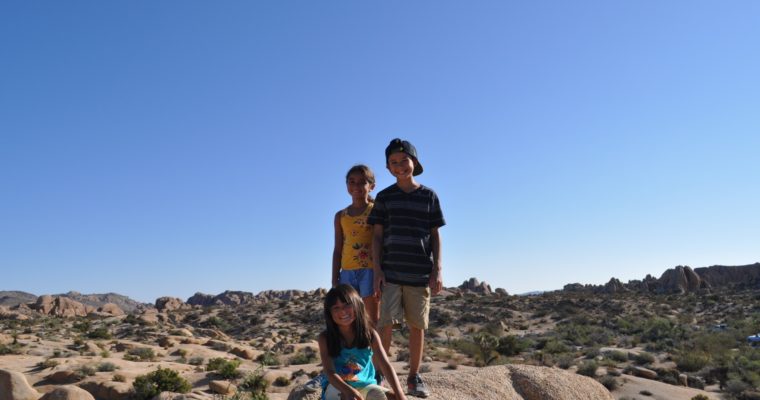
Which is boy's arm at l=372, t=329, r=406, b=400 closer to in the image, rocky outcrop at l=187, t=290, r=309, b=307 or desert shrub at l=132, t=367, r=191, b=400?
desert shrub at l=132, t=367, r=191, b=400

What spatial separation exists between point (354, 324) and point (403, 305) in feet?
3.13

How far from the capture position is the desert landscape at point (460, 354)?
734 cm

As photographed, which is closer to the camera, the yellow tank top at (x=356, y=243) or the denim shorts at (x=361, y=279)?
the denim shorts at (x=361, y=279)

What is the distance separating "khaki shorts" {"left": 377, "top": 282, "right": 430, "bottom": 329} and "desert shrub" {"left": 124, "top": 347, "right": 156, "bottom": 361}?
13.0 meters

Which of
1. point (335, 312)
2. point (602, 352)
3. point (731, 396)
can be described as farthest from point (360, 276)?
point (602, 352)

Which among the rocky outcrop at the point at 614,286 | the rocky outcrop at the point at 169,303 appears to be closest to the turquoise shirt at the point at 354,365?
the rocky outcrop at the point at 169,303

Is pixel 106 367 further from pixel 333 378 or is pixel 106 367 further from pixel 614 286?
pixel 614 286

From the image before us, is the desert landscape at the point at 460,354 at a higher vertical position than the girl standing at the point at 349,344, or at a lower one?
lower

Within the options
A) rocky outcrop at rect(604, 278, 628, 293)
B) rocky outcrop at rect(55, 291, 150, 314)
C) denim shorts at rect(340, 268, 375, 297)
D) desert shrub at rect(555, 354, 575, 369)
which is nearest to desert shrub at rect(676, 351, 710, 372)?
desert shrub at rect(555, 354, 575, 369)

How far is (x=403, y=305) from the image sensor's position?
14.1ft

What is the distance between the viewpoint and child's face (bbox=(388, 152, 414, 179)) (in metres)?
4.36

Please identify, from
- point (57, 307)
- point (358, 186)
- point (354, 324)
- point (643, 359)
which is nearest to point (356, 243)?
point (358, 186)

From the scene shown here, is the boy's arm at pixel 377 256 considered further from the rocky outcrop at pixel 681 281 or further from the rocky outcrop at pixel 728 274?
the rocky outcrop at pixel 728 274

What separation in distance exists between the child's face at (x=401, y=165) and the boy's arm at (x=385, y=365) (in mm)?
1446
